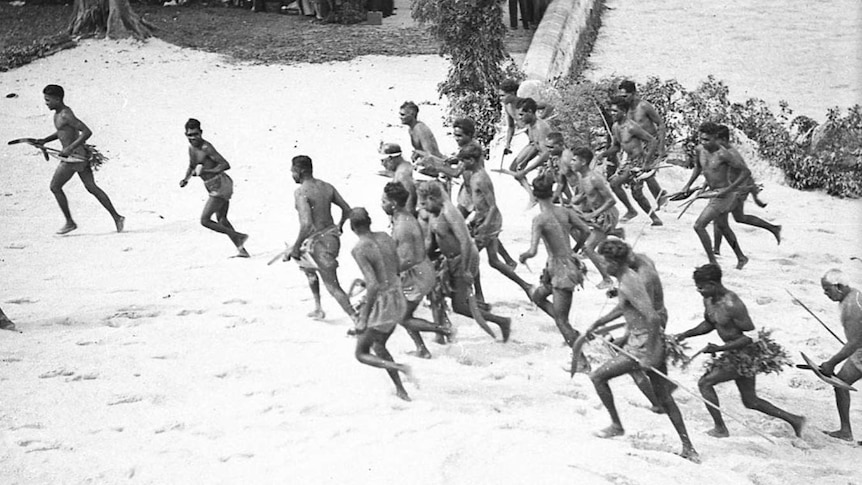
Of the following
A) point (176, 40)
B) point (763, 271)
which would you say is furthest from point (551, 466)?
point (176, 40)

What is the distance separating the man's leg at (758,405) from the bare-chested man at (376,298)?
2.21 meters

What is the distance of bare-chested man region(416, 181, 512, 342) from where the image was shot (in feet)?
27.4

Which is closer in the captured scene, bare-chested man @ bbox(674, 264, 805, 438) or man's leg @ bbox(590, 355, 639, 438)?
man's leg @ bbox(590, 355, 639, 438)

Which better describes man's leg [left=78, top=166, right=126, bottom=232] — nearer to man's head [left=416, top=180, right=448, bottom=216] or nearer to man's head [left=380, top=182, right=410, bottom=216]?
man's head [left=416, top=180, right=448, bottom=216]

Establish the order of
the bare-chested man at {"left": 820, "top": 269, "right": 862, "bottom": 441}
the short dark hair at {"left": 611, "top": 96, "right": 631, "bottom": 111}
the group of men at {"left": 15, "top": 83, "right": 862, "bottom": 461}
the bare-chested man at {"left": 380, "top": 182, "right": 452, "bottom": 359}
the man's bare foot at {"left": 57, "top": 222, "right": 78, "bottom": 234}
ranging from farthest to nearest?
1. the man's bare foot at {"left": 57, "top": 222, "right": 78, "bottom": 234}
2. the short dark hair at {"left": 611, "top": 96, "right": 631, "bottom": 111}
3. the bare-chested man at {"left": 380, "top": 182, "right": 452, "bottom": 359}
4. the bare-chested man at {"left": 820, "top": 269, "right": 862, "bottom": 441}
5. the group of men at {"left": 15, "top": 83, "right": 862, "bottom": 461}

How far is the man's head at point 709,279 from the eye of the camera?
7059 millimetres

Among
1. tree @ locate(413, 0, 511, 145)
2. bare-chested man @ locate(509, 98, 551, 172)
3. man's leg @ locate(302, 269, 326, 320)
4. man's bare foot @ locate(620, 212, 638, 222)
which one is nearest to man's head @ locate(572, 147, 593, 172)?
Result: bare-chested man @ locate(509, 98, 551, 172)

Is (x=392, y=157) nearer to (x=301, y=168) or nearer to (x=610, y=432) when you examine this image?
(x=301, y=168)

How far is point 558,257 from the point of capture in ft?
27.1

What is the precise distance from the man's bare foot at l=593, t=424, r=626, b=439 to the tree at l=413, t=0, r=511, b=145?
8.28 metres

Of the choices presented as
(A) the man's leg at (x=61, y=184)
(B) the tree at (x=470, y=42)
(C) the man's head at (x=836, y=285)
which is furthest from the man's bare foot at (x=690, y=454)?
(B) the tree at (x=470, y=42)

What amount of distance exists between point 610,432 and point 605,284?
309 cm

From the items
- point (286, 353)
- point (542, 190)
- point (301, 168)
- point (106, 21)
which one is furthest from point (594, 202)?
point (106, 21)

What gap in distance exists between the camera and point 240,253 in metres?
11.0
